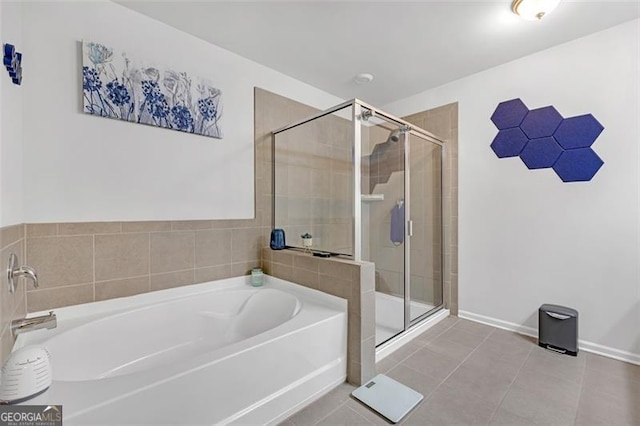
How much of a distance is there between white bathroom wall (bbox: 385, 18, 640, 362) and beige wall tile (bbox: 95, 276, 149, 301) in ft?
9.44

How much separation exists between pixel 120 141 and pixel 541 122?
3.30 m

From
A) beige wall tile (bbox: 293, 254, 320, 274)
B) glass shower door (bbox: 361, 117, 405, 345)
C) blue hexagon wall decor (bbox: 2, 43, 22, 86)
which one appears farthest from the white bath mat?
blue hexagon wall decor (bbox: 2, 43, 22, 86)

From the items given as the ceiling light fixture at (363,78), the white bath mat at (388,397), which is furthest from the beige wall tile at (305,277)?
the ceiling light fixture at (363,78)

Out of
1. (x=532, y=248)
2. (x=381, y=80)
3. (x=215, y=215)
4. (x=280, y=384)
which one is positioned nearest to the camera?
(x=280, y=384)

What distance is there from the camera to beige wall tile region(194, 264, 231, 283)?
83.7 inches

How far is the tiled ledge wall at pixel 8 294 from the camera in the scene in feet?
3.47

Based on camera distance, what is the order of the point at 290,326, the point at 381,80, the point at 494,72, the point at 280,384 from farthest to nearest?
the point at 381,80 → the point at 494,72 → the point at 290,326 → the point at 280,384

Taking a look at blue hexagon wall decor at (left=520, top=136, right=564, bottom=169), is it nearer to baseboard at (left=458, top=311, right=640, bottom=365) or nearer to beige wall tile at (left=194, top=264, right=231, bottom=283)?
baseboard at (left=458, top=311, right=640, bottom=365)

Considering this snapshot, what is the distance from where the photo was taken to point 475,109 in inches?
106

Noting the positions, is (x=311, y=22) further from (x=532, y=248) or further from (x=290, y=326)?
(x=532, y=248)

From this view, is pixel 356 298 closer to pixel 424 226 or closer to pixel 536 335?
pixel 424 226

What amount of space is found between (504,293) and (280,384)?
2.24 metres

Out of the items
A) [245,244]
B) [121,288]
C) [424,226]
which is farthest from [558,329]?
[121,288]

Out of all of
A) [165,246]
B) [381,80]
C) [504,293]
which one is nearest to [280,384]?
[165,246]
